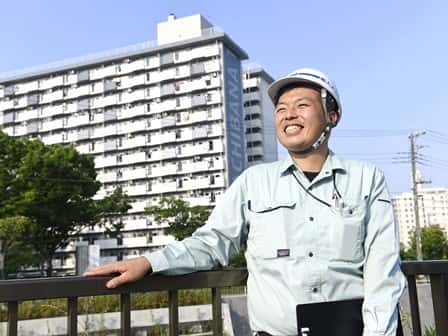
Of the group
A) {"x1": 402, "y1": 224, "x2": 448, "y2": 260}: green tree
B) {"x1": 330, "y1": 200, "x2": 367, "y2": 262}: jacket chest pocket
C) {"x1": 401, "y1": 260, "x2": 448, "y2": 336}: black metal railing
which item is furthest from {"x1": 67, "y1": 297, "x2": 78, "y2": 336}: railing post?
{"x1": 402, "y1": 224, "x2": 448, "y2": 260}: green tree

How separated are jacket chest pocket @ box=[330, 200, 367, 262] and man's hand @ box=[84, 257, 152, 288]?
0.57 m

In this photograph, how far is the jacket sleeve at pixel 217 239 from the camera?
5.11 feet

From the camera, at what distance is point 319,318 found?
1.42 meters

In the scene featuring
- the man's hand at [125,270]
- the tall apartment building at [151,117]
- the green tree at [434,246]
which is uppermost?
the tall apartment building at [151,117]

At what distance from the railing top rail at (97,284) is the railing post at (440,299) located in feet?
3.22

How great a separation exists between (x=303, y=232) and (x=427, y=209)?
81.4 m

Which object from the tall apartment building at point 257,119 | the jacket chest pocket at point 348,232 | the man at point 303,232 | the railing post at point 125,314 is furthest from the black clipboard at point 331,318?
the tall apartment building at point 257,119

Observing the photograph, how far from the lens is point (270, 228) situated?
1.53 m

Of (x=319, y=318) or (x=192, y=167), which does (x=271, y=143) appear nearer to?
(x=192, y=167)

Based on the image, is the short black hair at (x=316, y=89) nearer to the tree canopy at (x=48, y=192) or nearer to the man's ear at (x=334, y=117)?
the man's ear at (x=334, y=117)

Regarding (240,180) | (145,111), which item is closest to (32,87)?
(145,111)

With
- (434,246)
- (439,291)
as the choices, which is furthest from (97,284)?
(434,246)

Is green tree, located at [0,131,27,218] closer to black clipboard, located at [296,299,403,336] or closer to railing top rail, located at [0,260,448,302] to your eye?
railing top rail, located at [0,260,448,302]

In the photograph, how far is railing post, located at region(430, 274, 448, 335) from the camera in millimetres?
2137
